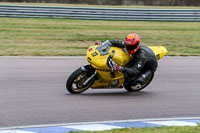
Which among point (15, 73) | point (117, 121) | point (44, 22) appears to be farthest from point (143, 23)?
point (117, 121)

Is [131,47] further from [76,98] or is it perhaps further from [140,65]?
[76,98]

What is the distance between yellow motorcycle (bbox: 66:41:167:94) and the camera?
717 centimetres

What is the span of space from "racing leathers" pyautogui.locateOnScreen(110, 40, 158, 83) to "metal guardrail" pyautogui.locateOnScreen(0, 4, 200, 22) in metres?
13.6

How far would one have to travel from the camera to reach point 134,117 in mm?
6266

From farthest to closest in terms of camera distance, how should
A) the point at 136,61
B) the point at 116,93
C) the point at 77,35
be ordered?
the point at 77,35, the point at 116,93, the point at 136,61

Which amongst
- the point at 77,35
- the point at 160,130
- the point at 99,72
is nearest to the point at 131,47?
the point at 99,72

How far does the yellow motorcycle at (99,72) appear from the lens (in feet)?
23.5

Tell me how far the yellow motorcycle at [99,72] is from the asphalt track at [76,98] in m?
0.23

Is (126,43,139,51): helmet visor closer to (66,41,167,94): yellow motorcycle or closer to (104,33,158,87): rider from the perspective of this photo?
(104,33,158,87): rider

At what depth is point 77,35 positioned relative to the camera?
1689 centimetres

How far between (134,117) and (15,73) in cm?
415

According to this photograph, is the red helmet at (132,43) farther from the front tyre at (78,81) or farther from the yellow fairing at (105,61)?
the front tyre at (78,81)

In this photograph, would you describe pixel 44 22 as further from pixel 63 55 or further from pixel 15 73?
pixel 15 73

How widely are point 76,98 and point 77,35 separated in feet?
32.5
